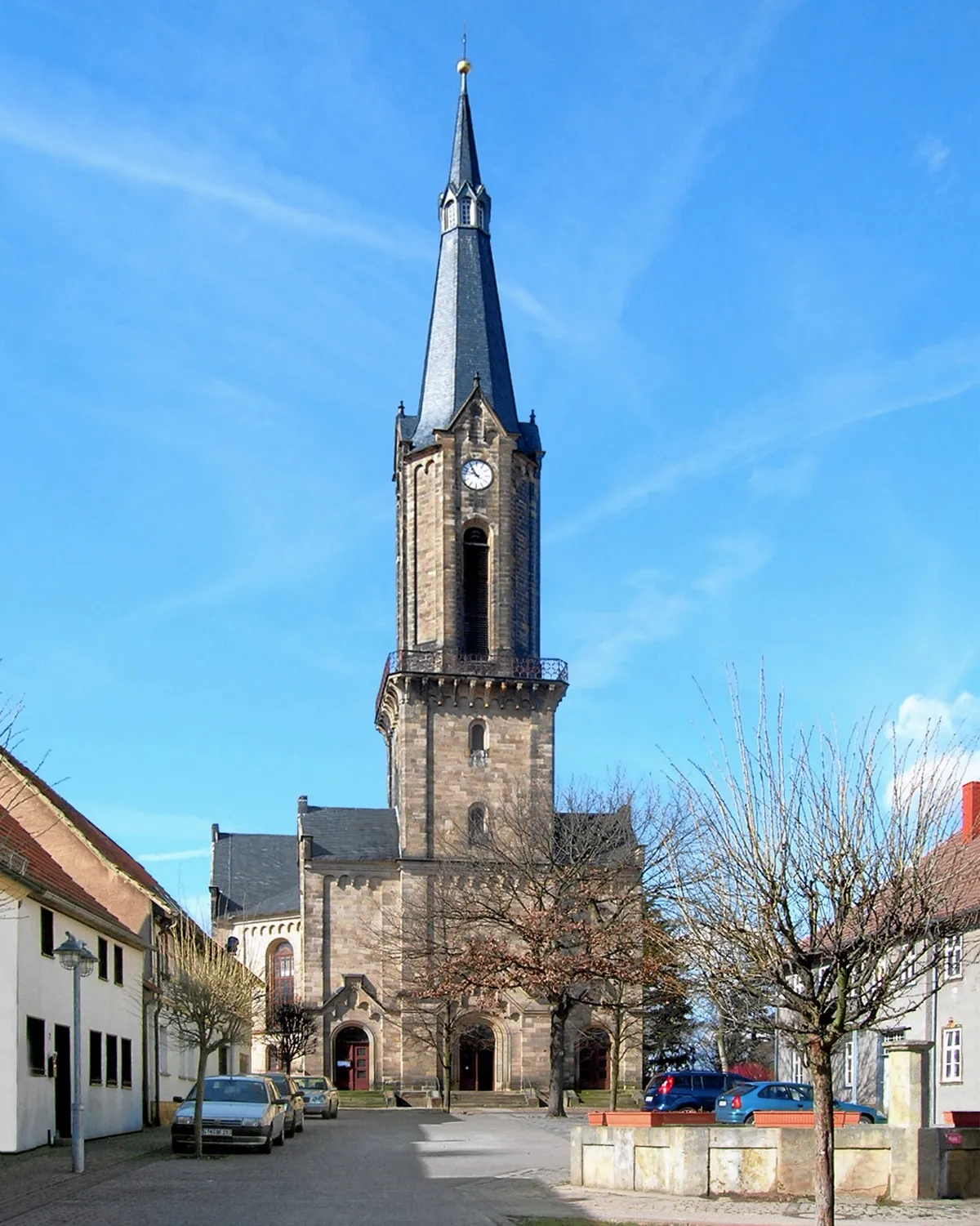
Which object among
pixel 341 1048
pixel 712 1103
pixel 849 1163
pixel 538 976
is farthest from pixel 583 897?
pixel 849 1163

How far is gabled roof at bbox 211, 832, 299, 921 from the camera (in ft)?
265

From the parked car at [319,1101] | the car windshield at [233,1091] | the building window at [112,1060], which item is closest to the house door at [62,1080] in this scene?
the car windshield at [233,1091]

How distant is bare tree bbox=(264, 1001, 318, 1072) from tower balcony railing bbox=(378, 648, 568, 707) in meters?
14.1

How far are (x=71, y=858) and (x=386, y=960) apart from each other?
2896 centimetres

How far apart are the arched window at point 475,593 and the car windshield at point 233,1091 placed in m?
37.1

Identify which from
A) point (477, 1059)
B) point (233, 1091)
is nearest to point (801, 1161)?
point (233, 1091)

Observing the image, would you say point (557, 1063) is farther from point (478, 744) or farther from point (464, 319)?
point (464, 319)

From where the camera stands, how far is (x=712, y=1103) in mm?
43125

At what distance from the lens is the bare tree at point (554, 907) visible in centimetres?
5212

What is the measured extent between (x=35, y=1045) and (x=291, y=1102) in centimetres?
995

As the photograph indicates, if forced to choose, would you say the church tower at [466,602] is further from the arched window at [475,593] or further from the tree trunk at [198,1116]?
the tree trunk at [198,1116]

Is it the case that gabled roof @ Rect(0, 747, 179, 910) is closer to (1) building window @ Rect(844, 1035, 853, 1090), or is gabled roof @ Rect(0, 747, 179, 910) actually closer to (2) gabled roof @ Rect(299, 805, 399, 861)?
(2) gabled roof @ Rect(299, 805, 399, 861)

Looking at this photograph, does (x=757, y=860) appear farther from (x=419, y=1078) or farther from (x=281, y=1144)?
(x=419, y=1078)

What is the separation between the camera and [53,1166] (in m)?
24.5
